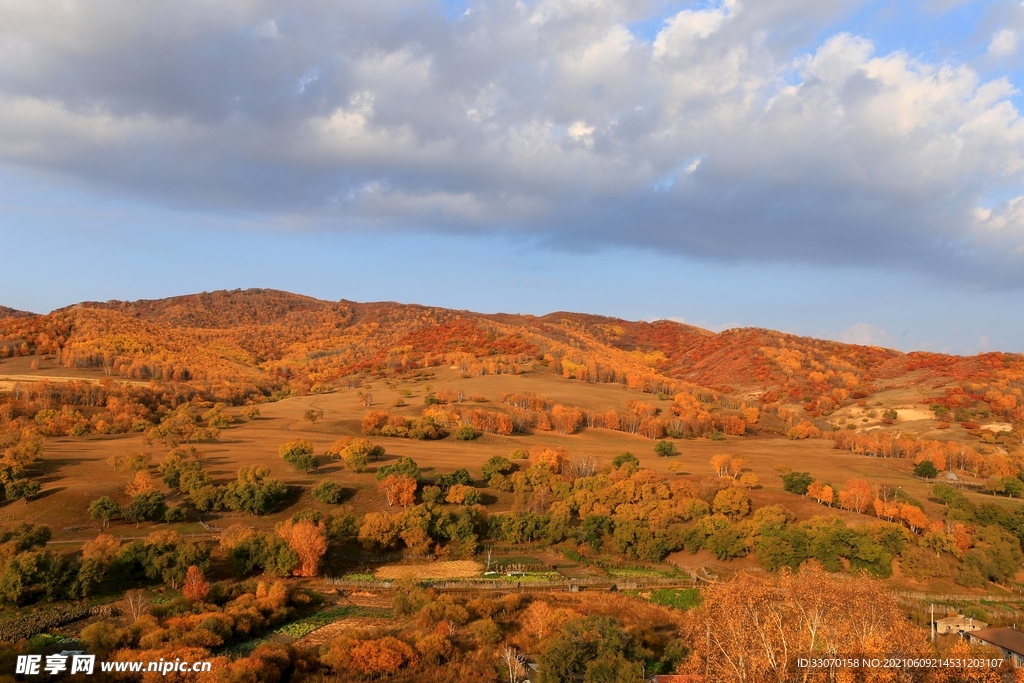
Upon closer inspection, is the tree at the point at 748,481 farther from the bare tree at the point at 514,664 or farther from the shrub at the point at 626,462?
the bare tree at the point at 514,664

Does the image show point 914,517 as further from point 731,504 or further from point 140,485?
point 140,485

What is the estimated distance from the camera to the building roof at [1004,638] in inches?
1204

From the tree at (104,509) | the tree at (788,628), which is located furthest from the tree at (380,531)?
the tree at (788,628)

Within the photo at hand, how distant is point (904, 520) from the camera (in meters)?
53.8

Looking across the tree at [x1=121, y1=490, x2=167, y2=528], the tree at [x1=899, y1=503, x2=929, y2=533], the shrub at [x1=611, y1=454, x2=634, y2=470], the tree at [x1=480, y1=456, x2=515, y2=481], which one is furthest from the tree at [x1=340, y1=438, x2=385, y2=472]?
the tree at [x1=899, y1=503, x2=929, y2=533]

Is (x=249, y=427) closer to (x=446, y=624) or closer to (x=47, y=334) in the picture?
(x=446, y=624)

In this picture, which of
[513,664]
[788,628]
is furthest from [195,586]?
[788,628]

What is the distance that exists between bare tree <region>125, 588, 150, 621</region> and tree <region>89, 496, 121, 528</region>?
42.8 feet

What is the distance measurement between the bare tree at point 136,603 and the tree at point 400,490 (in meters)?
21.3

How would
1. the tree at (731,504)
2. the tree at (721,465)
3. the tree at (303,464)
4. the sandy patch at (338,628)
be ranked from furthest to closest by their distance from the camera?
the tree at (721,465) < the tree at (303,464) < the tree at (731,504) < the sandy patch at (338,628)

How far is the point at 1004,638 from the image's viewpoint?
32.0 m

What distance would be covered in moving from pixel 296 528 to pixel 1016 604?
48.0 m

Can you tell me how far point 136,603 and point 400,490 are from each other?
2307 centimetres

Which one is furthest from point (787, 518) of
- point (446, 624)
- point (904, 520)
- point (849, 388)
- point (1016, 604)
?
point (849, 388)
